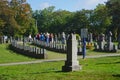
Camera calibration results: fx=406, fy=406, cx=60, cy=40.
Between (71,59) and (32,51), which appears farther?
(32,51)

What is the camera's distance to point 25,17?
323ft

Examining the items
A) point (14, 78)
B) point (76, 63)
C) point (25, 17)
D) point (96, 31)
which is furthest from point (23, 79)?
point (96, 31)

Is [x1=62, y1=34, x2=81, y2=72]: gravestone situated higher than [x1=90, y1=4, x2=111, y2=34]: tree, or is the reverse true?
[x1=90, y1=4, x2=111, y2=34]: tree

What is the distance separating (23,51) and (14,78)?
82.9 feet

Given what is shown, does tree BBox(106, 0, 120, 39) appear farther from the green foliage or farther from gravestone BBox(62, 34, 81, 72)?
gravestone BBox(62, 34, 81, 72)

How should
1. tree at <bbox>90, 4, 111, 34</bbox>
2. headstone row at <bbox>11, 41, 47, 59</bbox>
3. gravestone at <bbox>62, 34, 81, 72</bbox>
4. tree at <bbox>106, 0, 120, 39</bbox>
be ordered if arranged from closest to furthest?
gravestone at <bbox>62, 34, 81, 72</bbox>, headstone row at <bbox>11, 41, 47, 59</bbox>, tree at <bbox>106, 0, 120, 39</bbox>, tree at <bbox>90, 4, 111, 34</bbox>

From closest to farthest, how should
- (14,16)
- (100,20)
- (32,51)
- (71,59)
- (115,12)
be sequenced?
(71,59), (32,51), (14,16), (115,12), (100,20)

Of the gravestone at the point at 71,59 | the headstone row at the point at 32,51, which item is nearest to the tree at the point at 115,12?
the headstone row at the point at 32,51

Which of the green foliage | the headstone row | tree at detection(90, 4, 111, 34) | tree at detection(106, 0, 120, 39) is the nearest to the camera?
the headstone row

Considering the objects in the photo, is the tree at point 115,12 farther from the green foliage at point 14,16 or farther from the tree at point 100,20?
the green foliage at point 14,16

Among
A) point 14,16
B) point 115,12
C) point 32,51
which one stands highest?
point 115,12

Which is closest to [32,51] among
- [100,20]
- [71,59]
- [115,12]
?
[71,59]

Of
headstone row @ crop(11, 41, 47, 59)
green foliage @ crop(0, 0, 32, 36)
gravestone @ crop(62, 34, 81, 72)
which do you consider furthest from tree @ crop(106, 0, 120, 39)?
gravestone @ crop(62, 34, 81, 72)

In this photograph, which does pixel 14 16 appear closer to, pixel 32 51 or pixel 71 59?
pixel 32 51
